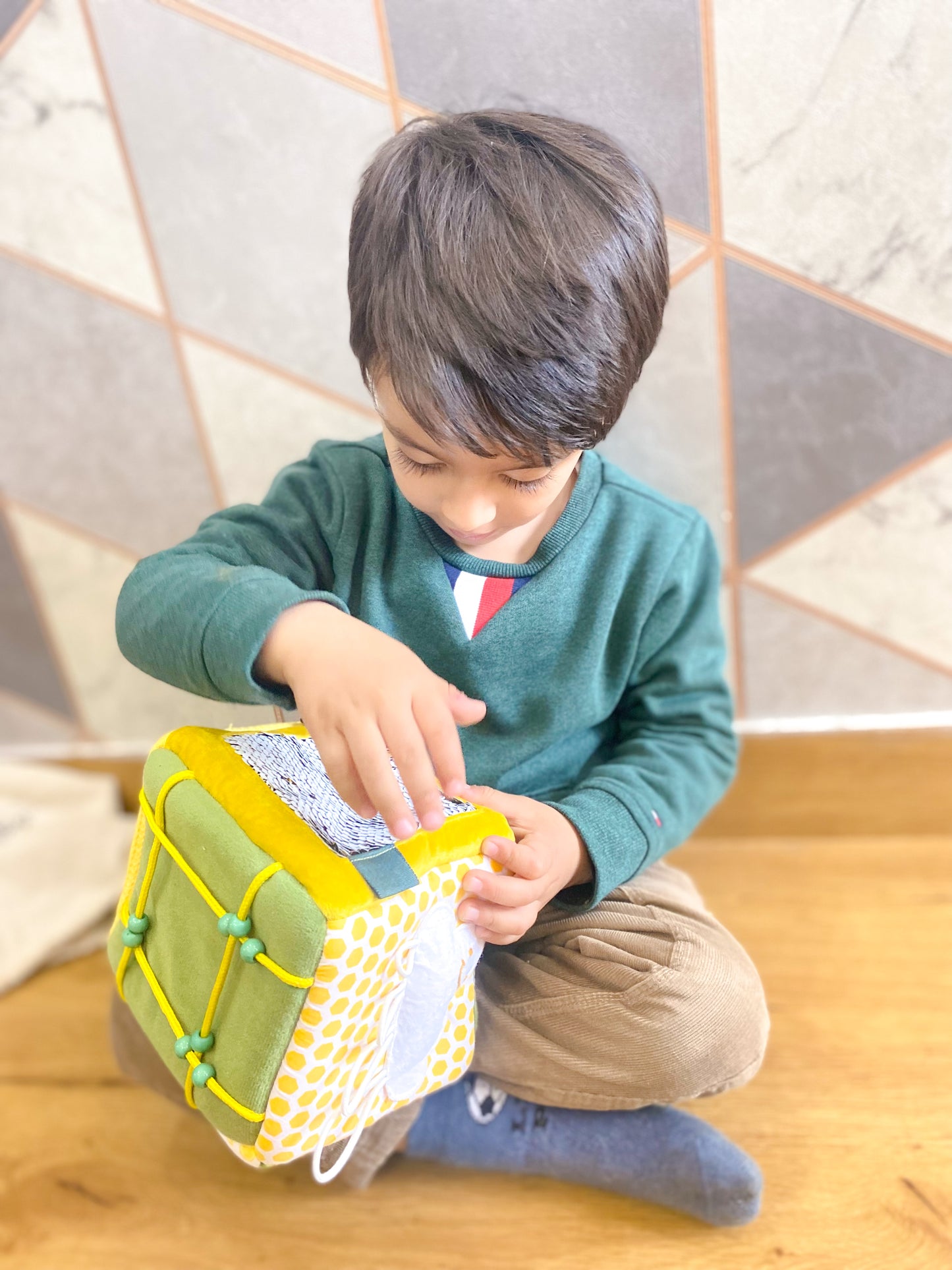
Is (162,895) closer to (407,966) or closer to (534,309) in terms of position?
(407,966)

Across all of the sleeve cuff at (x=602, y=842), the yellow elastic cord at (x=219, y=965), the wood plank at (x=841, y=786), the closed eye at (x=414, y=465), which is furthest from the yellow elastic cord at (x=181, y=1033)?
the wood plank at (x=841, y=786)

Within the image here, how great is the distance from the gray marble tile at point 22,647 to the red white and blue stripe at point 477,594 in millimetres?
536

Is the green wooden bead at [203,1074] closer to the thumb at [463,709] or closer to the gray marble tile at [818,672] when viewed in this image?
the thumb at [463,709]

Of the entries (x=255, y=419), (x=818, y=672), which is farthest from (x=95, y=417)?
(x=818, y=672)

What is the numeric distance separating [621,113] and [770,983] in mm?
683

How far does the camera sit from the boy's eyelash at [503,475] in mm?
583

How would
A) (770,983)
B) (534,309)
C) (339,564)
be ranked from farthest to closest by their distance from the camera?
(770,983)
(339,564)
(534,309)

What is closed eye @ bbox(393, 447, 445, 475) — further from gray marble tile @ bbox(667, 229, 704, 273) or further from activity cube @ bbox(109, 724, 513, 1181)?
gray marble tile @ bbox(667, 229, 704, 273)

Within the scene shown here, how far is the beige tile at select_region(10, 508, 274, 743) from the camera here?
99cm

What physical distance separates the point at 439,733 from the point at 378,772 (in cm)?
4

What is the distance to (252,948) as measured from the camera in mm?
538

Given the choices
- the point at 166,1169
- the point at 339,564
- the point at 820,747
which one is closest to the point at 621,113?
the point at 339,564

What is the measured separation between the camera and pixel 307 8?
751 mm

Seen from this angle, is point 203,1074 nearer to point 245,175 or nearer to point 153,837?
point 153,837
